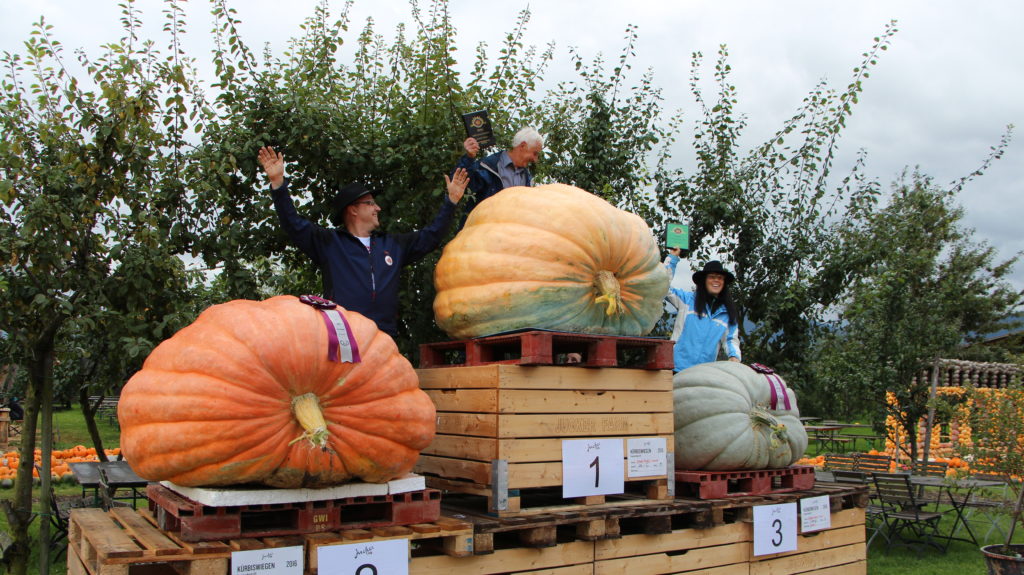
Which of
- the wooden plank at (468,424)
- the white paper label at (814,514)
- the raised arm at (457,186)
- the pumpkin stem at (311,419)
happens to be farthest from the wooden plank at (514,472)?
the white paper label at (814,514)

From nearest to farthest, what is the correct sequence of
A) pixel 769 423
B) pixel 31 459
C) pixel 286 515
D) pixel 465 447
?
pixel 286 515 < pixel 465 447 < pixel 769 423 < pixel 31 459

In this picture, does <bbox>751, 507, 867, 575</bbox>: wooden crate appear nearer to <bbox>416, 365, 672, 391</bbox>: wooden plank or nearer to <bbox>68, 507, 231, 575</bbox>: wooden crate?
<bbox>416, 365, 672, 391</bbox>: wooden plank

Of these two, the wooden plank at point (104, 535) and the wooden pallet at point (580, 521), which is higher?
the wooden plank at point (104, 535)

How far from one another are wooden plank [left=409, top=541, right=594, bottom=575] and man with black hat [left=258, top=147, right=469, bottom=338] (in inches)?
62.2

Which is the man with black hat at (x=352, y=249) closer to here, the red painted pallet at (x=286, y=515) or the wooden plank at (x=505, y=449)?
the wooden plank at (x=505, y=449)

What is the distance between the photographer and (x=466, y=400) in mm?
4621

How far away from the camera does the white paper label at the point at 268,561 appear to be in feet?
10.9

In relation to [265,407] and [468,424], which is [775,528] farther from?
[265,407]

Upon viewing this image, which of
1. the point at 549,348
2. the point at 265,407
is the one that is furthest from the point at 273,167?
the point at 549,348

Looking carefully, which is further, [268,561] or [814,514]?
[814,514]

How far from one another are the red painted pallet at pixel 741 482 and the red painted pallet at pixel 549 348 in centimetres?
84

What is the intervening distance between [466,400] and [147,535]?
1.76 meters

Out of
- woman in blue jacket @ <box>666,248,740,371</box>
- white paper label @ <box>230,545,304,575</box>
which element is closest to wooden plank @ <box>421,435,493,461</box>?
white paper label @ <box>230,545,304,575</box>

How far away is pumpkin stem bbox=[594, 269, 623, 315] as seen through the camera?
4758mm
